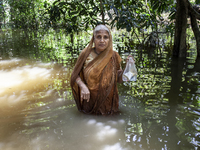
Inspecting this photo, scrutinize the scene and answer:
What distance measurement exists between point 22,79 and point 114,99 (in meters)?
3.10

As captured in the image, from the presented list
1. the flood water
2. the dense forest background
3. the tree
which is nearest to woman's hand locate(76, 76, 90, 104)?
the flood water

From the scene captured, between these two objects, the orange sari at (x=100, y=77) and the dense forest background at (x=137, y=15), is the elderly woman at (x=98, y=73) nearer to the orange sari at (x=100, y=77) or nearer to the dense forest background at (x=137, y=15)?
the orange sari at (x=100, y=77)

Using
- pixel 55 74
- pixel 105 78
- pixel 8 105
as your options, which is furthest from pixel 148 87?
pixel 8 105

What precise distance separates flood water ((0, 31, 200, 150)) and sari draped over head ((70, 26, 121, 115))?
0.24 m

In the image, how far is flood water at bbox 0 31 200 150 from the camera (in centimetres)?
247

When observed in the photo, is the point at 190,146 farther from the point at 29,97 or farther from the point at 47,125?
the point at 29,97

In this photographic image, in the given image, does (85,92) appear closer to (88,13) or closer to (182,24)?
(88,13)

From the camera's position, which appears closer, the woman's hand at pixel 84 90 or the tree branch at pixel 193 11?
the woman's hand at pixel 84 90

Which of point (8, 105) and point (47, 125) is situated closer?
point (47, 125)

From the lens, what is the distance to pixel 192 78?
4.90 metres

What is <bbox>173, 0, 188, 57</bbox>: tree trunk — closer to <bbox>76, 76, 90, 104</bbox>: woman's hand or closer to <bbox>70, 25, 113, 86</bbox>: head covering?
<bbox>70, 25, 113, 86</bbox>: head covering

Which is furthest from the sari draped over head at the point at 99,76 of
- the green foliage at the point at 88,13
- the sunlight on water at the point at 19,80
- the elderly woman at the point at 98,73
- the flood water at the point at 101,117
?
the green foliage at the point at 88,13

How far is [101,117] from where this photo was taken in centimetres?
296

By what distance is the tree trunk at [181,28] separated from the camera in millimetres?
6719
